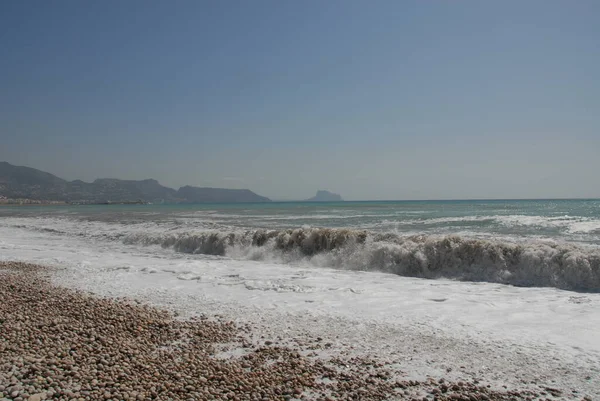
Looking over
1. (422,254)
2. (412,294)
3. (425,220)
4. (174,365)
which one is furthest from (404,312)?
(425,220)

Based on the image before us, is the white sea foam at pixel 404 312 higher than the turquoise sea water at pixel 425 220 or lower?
lower

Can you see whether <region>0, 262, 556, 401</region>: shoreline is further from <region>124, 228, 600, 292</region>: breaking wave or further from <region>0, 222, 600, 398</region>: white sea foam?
<region>124, 228, 600, 292</region>: breaking wave

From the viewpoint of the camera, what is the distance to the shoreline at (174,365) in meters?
4.65

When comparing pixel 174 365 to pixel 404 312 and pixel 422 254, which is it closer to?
pixel 404 312

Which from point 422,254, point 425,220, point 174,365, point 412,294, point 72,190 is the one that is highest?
point 72,190

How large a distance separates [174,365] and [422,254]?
11.6 metres

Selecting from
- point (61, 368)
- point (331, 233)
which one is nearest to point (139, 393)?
point (61, 368)

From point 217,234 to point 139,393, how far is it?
16928 millimetres

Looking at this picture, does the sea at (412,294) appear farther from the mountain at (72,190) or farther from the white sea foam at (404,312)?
the mountain at (72,190)

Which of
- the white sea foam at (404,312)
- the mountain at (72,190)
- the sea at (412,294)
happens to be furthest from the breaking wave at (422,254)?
the mountain at (72,190)

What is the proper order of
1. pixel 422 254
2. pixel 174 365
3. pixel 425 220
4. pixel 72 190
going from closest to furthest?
pixel 174 365 < pixel 422 254 < pixel 425 220 < pixel 72 190

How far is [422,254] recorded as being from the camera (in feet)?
49.0

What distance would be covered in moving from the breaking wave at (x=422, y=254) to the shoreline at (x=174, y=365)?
29.7ft

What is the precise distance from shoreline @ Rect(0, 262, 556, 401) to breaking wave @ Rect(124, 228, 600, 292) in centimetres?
905
